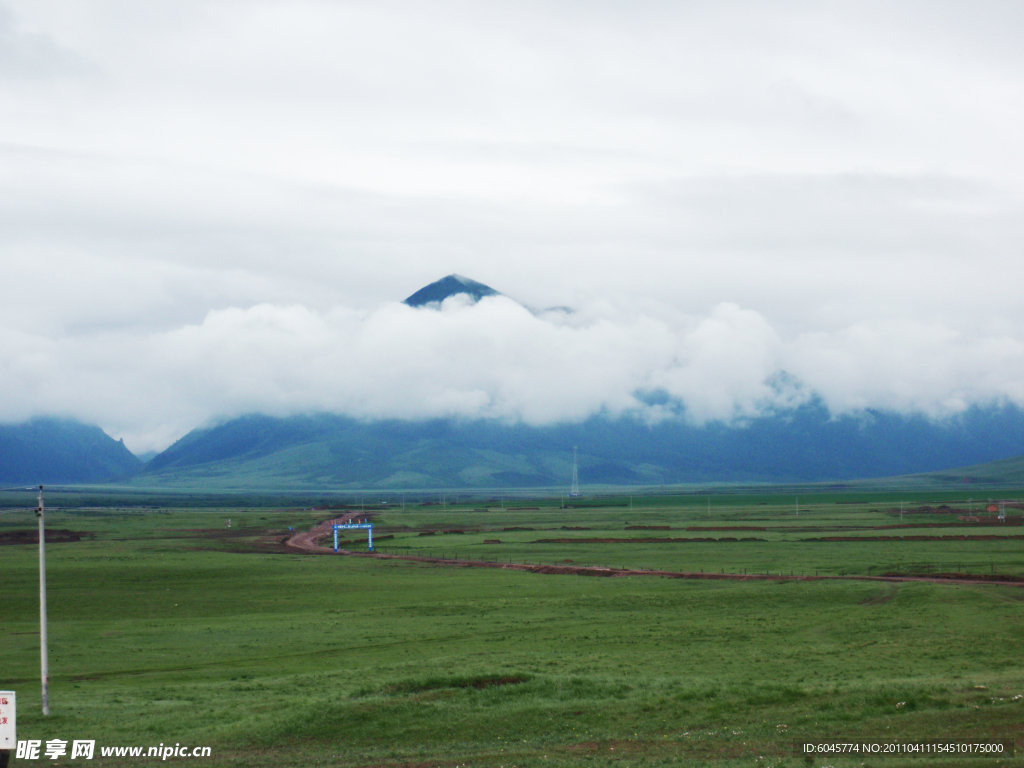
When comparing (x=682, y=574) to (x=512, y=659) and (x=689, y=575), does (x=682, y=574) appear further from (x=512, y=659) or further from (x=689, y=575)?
(x=512, y=659)

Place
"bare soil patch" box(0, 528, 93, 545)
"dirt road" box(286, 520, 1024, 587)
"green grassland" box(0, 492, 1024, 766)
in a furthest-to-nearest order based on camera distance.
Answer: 1. "bare soil patch" box(0, 528, 93, 545)
2. "dirt road" box(286, 520, 1024, 587)
3. "green grassland" box(0, 492, 1024, 766)

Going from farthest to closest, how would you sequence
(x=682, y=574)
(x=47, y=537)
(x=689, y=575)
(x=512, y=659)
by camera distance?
(x=47, y=537) → (x=682, y=574) → (x=689, y=575) → (x=512, y=659)

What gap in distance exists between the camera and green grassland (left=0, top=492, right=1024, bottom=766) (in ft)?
71.1

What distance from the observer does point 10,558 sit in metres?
86.1

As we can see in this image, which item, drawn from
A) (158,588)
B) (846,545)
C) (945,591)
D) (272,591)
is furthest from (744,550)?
(158,588)

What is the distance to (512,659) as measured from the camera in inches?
1352

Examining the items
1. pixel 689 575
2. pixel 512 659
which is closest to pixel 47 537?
pixel 689 575

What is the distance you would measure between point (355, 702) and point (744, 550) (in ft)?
231

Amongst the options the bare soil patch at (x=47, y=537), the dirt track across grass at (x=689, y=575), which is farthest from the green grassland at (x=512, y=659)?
the bare soil patch at (x=47, y=537)

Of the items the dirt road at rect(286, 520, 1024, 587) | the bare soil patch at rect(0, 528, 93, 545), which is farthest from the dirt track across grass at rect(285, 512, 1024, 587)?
the bare soil patch at rect(0, 528, 93, 545)

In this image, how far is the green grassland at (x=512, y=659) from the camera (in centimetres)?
2167

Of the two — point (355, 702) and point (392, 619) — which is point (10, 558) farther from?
point (355, 702)

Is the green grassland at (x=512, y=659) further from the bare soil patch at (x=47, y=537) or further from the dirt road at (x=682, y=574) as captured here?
the bare soil patch at (x=47, y=537)

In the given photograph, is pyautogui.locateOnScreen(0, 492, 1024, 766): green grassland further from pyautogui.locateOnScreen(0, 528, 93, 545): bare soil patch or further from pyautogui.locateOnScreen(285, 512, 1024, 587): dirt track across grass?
pyautogui.locateOnScreen(0, 528, 93, 545): bare soil patch
